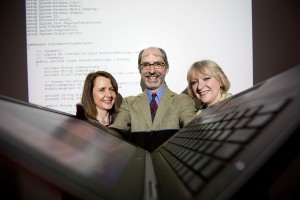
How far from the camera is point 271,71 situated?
1966 millimetres

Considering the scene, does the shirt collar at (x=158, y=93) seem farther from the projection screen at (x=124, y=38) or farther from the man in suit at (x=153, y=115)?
the projection screen at (x=124, y=38)

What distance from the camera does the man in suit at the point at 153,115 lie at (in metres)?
1.33

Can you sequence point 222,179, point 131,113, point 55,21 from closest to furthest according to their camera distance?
point 222,179 < point 131,113 < point 55,21

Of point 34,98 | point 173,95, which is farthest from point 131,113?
point 34,98

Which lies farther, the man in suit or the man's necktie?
the man's necktie

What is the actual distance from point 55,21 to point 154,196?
2.05 m

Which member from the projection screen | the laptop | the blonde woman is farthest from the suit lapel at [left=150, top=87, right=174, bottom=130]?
the laptop

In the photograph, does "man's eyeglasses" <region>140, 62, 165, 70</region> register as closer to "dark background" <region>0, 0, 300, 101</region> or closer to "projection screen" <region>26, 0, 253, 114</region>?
"projection screen" <region>26, 0, 253, 114</region>

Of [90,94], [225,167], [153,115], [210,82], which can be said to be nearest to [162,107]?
[153,115]

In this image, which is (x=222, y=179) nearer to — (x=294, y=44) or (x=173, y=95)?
(x=173, y=95)

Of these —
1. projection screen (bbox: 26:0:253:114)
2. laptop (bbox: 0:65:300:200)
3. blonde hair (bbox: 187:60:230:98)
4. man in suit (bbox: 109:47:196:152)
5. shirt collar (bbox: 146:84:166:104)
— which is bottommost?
man in suit (bbox: 109:47:196:152)

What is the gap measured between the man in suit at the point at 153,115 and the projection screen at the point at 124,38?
42 cm

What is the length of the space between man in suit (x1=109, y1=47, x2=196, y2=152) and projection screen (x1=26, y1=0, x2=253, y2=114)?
0.42 m

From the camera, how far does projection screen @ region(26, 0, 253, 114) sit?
1.89 metres
